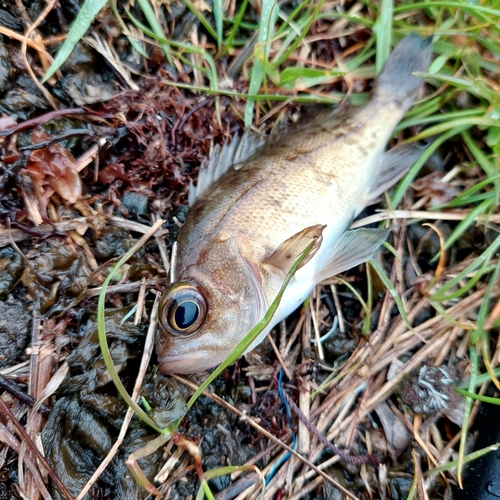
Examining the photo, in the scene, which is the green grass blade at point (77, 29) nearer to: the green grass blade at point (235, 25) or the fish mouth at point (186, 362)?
the green grass blade at point (235, 25)

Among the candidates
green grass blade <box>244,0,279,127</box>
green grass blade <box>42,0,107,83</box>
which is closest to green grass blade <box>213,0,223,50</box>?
green grass blade <box>244,0,279,127</box>

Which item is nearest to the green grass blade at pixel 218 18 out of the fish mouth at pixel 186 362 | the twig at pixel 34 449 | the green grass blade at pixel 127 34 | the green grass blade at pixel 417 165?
the green grass blade at pixel 127 34

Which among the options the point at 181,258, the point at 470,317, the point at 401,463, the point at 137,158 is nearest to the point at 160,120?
the point at 137,158

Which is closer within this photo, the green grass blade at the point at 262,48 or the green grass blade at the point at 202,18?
the green grass blade at the point at 262,48

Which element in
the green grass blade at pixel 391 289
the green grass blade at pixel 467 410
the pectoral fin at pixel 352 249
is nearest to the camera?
the green grass blade at pixel 467 410

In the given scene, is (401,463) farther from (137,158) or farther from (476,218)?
(137,158)

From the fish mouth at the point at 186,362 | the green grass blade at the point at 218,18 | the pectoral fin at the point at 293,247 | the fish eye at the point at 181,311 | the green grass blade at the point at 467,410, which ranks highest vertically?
the green grass blade at the point at 218,18

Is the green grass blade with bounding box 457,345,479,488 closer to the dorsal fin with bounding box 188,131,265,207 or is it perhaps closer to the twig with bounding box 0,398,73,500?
the dorsal fin with bounding box 188,131,265,207
